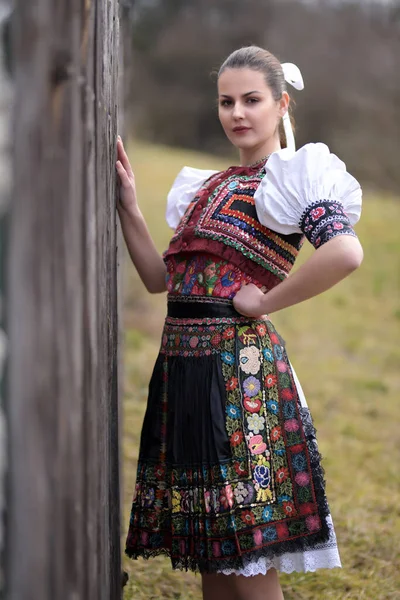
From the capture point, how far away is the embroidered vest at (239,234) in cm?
219

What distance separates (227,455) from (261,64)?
1.09 meters

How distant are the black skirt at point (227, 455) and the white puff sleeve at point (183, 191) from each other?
17.2 inches

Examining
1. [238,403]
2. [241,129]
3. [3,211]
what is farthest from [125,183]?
[3,211]

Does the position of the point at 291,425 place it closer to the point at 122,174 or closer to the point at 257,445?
the point at 257,445

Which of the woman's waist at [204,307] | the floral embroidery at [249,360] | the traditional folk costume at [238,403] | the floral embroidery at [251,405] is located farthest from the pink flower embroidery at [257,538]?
the woman's waist at [204,307]

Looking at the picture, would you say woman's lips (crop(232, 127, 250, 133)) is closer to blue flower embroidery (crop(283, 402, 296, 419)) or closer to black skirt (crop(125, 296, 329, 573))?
black skirt (crop(125, 296, 329, 573))

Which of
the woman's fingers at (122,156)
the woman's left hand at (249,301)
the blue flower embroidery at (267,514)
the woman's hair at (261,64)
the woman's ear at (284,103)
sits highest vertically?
the woman's hair at (261,64)

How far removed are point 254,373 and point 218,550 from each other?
47 centimetres

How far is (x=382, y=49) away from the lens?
23.6 metres

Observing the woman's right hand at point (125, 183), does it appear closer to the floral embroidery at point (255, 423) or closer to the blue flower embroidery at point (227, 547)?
the floral embroidery at point (255, 423)

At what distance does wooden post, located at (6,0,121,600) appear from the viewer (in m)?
1.08

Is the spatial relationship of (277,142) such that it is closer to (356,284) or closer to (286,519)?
(286,519)

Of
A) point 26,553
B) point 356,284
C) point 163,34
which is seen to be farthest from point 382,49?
point 26,553

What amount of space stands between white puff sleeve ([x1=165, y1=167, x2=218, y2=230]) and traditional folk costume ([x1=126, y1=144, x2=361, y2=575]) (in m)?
0.27
